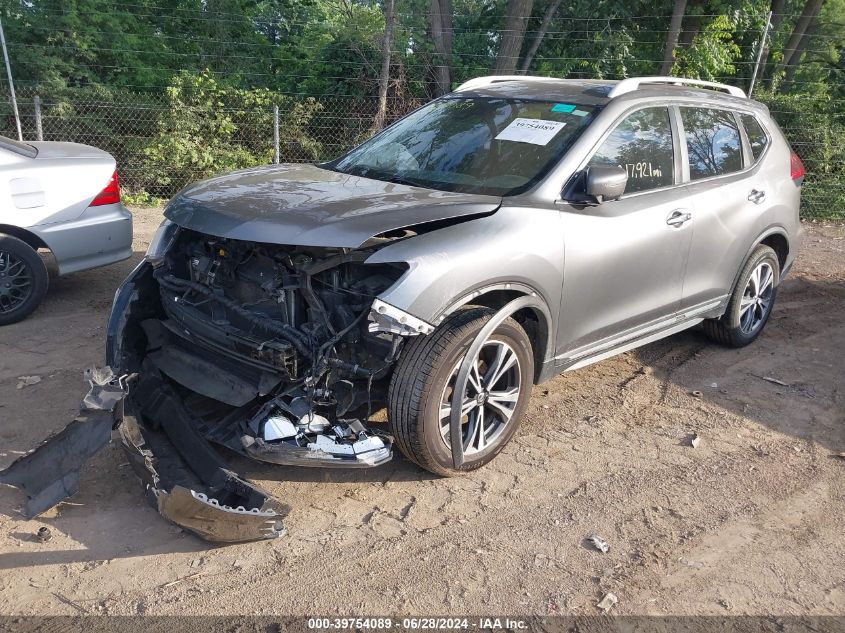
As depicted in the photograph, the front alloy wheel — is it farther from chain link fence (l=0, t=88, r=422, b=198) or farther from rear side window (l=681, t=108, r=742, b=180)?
chain link fence (l=0, t=88, r=422, b=198)

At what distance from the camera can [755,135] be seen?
5.63 meters

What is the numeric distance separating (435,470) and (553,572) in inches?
32.3

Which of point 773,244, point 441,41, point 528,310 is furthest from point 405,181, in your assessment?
point 441,41

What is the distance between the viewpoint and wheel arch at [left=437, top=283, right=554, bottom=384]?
12.1 ft

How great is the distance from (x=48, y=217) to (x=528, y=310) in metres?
4.01

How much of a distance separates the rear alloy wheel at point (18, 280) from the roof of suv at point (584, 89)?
3.54 m

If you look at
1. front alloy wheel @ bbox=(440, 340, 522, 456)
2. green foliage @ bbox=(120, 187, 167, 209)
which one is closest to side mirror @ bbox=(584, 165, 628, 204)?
front alloy wheel @ bbox=(440, 340, 522, 456)

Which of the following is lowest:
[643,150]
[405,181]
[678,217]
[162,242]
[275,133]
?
[275,133]

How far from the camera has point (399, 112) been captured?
45.0 feet

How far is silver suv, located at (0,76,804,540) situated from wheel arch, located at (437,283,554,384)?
0.01 metres

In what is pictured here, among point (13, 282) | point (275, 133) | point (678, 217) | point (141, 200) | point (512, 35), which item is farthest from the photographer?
point (512, 35)

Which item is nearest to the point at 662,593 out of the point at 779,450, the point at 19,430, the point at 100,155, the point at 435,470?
the point at 435,470

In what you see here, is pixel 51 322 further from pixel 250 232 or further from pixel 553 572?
pixel 553 572

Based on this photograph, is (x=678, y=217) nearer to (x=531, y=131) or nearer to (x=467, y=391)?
(x=531, y=131)
